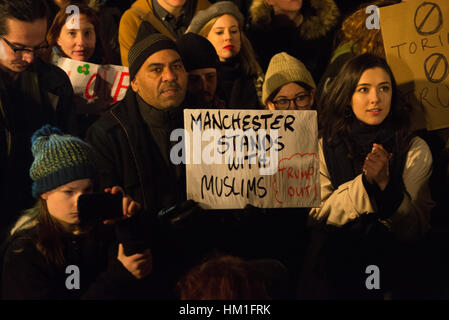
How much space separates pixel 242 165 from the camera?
89.6 inches

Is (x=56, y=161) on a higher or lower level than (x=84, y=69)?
lower

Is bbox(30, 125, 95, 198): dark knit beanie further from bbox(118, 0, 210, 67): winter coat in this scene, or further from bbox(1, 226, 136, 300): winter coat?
bbox(118, 0, 210, 67): winter coat

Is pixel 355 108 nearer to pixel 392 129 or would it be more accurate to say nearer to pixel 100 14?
pixel 392 129

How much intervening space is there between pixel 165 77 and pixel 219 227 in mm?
560

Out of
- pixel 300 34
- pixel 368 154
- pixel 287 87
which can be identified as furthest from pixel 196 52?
pixel 368 154

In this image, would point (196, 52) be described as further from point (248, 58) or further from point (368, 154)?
point (368, 154)

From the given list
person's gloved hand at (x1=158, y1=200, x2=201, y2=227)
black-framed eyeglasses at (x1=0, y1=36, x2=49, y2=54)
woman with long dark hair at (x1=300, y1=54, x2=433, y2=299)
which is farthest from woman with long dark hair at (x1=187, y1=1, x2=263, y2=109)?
black-framed eyeglasses at (x1=0, y1=36, x2=49, y2=54)

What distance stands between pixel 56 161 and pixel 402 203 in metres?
1.27

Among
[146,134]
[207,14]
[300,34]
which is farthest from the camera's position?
[300,34]

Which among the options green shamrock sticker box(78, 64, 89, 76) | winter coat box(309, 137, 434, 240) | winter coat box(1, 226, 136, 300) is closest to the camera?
winter coat box(1, 226, 136, 300)

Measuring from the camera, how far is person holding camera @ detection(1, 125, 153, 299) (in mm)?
2100

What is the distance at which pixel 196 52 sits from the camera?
2248 mm

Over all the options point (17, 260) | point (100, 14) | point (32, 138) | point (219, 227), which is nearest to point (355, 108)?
point (219, 227)

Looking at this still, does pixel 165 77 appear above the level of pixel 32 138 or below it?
above
